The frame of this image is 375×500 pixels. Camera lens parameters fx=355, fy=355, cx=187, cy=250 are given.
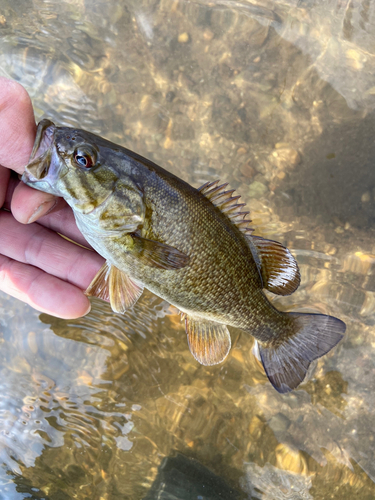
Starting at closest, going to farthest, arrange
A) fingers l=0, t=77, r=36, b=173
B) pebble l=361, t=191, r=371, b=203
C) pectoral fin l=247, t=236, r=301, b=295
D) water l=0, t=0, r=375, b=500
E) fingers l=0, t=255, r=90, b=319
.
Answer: fingers l=0, t=77, r=36, b=173 < pectoral fin l=247, t=236, r=301, b=295 < fingers l=0, t=255, r=90, b=319 < water l=0, t=0, r=375, b=500 < pebble l=361, t=191, r=371, b=203

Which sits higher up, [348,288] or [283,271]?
[348,288]

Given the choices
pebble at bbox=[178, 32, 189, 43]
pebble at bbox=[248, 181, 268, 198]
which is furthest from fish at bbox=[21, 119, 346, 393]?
pebble at bbox=[178, 32, 189, 43]

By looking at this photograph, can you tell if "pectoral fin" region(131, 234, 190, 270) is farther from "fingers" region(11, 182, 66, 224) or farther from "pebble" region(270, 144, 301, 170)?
"pebble" region(270, 144, 301, 170)

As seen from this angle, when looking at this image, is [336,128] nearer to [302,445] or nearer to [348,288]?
[348,288]

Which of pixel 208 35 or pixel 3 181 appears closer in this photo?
pixel 3 181

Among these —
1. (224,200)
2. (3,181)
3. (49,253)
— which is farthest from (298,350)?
(3,181)

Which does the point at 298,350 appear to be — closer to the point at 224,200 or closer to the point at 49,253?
the point at 224,200

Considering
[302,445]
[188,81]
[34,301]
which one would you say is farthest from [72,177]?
[302,445]
